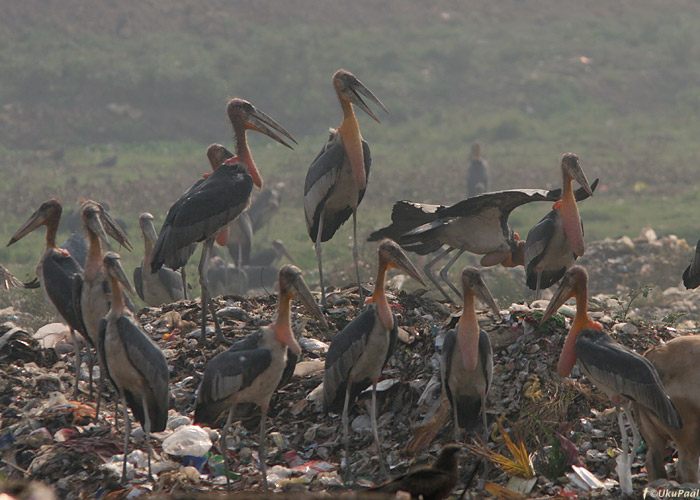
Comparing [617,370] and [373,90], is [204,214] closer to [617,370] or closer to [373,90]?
[617,370]

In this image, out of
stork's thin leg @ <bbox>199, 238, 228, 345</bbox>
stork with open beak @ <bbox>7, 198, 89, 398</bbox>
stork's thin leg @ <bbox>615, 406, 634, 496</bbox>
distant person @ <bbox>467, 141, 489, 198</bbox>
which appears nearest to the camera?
stork's thin leg @ <bbox>615, 406, 634, 496</bbox>

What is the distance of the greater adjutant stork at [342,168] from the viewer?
8.40m

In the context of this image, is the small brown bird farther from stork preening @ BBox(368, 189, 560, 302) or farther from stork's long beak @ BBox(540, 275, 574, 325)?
stork preening @ BBox(368, 189, 560, 302)

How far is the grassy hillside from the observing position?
1934 centimetres

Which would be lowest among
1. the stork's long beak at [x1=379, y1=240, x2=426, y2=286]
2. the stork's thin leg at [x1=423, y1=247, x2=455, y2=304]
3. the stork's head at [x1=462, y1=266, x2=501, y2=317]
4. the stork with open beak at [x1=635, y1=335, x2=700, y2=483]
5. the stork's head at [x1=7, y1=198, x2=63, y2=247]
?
the stork with open beak at [x1=635, y1=335, x2=700, y2=483]

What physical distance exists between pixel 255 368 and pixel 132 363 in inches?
31.8

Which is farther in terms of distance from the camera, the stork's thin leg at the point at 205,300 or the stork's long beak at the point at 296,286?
the stork's thin leg at the point at 205,300

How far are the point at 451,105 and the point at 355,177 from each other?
19.5m

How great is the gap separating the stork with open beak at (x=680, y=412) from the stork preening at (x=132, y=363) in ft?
9.91

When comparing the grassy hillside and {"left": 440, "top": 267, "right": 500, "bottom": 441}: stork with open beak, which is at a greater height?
the grassy hillside

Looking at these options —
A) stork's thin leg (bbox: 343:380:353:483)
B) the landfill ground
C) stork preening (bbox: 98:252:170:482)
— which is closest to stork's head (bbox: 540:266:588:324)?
the landfill ground

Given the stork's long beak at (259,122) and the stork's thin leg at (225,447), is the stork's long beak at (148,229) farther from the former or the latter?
the stork's thin leg at (225,447)

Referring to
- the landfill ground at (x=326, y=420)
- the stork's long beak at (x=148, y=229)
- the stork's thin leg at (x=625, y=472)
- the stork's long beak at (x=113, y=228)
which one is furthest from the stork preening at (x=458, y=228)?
the stork's thin leg at (x=625, y=472)

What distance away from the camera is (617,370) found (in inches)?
223
